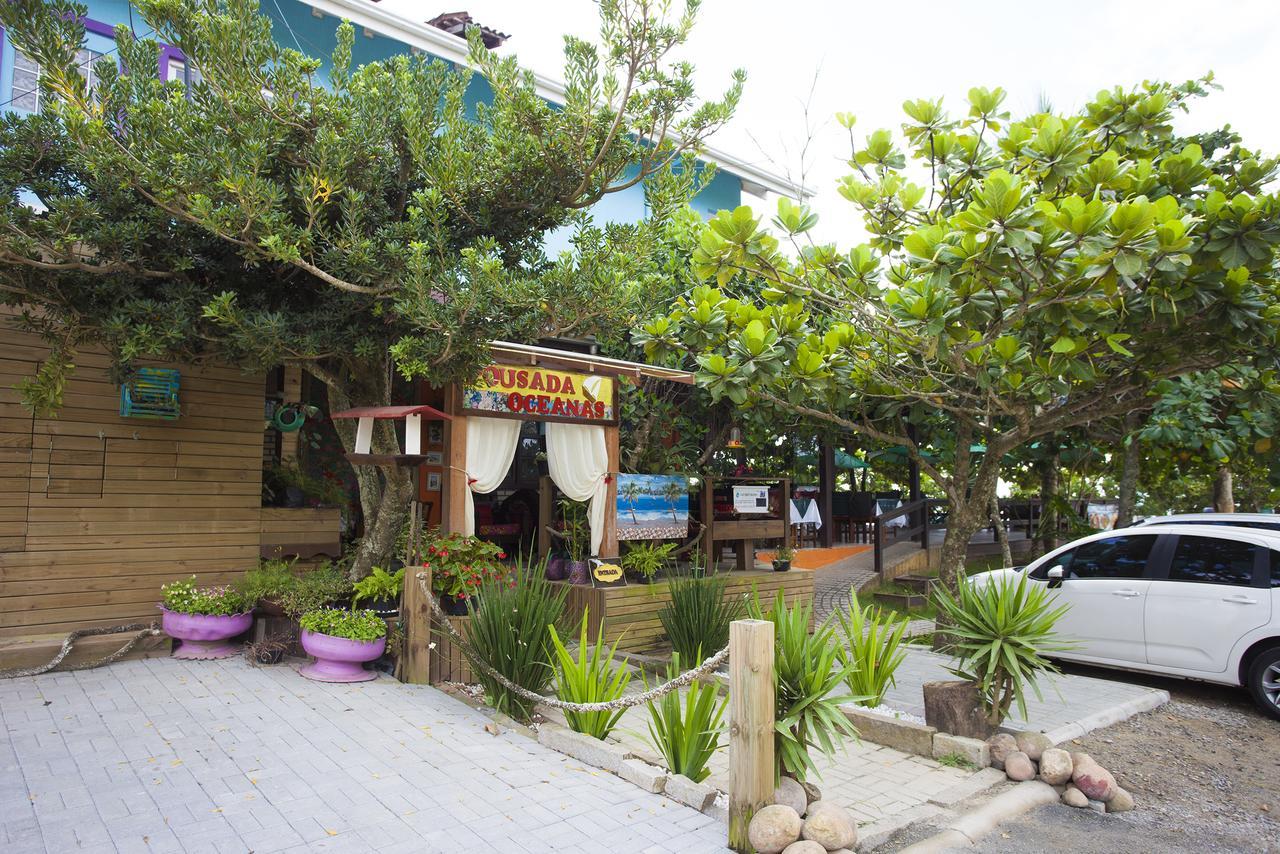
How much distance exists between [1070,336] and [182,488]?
315 inches

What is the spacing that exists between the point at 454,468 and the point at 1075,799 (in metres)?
5.53

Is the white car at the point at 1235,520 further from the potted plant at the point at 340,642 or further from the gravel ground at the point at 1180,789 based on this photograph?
the potted plant at the point at 340,642

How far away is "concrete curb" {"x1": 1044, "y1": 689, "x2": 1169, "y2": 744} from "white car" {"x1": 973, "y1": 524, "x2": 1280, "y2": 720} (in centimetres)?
35

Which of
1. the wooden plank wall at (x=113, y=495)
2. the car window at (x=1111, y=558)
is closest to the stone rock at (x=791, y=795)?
the car window at (x=1111, y=558)

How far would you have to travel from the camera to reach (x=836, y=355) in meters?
7.20

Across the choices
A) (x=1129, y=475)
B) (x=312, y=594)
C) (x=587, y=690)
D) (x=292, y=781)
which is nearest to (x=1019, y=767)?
(x=587, y=690)

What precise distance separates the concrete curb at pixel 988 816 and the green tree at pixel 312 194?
4.27 meters

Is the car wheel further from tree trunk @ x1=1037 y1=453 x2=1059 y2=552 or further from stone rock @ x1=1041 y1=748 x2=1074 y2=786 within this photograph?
tree trunk @ x1=1037 y1=453 x2=1059 y2=552

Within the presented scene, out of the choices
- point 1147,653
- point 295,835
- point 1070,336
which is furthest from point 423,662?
point 1147,653

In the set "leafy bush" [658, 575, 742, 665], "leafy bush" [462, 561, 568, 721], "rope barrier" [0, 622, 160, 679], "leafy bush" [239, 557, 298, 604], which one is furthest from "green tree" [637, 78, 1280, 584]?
"rope barrier" [0, 622, 160, 679]

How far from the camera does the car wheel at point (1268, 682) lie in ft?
20.9

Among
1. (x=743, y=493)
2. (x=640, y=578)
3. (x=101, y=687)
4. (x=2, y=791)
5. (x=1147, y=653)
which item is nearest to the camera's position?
(x=2, y=791)

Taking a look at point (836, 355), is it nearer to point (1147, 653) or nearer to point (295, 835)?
point (1147, 653)

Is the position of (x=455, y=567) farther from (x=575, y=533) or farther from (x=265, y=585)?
(x=575, y=533)
